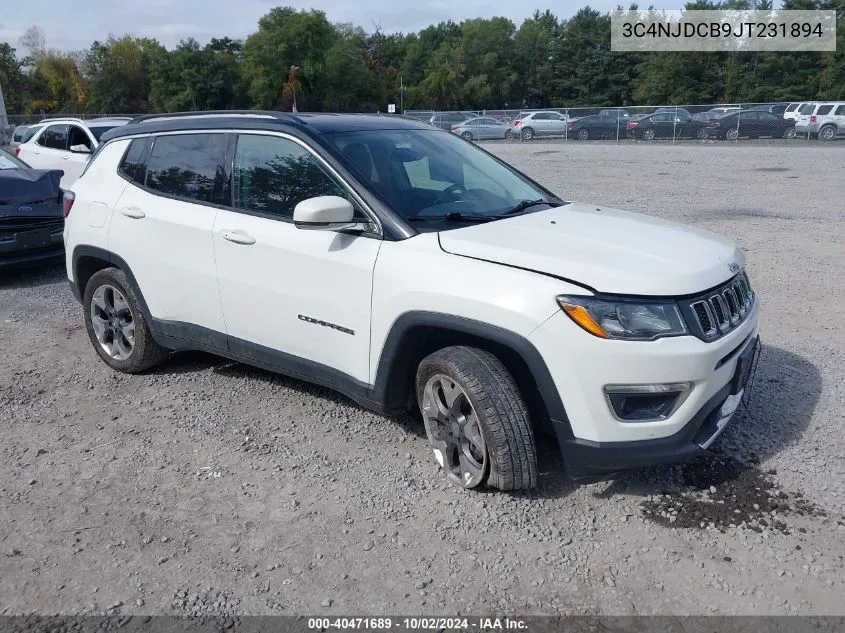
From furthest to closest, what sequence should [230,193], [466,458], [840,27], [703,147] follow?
1. [840,27]
2. [703,147]
3. [230,193]
4. [466,458]

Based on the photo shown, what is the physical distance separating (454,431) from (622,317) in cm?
104

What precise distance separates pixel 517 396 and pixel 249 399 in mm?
2187

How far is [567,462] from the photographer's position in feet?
10.8

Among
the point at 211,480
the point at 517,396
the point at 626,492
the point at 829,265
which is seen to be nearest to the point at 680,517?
the point at 626,492

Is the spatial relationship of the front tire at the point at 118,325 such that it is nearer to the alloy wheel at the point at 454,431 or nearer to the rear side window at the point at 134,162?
the rear side window at the point at 134,162

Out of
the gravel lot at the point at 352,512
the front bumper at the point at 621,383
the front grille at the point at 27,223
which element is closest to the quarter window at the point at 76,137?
the front grille at the point at 27,223

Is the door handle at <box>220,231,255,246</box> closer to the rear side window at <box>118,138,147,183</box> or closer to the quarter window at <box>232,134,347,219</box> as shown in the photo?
the quarter window at <box>232,134,347,219</box>

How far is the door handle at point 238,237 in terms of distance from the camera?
4200 mm

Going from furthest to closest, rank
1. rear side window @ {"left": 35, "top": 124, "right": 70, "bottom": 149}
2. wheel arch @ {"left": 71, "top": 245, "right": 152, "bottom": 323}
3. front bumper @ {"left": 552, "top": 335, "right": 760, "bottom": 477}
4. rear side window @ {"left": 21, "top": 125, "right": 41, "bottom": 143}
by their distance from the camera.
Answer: rear side window @ {"left": 21, "top": 125, "right": 41, "bottom": 143}
rear side window @ {"left": 35, "top": 124, "right": 70, "bottom": 149}
wheel arch @ {"left": 71, "top": 245, "right": 152, "bottom": 323}
front bumper @ {"left": 552, "top": 335, "right": 760, "bottom": 477}

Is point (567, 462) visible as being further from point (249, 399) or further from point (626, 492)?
point (249, 399)

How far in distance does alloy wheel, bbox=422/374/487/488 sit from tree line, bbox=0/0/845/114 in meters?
66.0

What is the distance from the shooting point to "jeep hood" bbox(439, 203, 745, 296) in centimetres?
317

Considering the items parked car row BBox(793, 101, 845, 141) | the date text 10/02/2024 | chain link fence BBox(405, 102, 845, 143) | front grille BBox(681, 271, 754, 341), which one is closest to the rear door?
the date text 10/02/2024

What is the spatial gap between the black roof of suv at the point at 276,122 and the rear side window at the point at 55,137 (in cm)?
958
